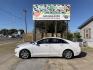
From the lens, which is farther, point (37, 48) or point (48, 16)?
point (48, 16)

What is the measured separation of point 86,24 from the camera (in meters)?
35.0

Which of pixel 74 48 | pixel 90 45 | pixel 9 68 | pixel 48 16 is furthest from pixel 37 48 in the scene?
pixel 48 16

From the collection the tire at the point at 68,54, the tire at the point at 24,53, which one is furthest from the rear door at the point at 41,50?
the tire at the point at 68,54

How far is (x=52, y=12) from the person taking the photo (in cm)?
3509

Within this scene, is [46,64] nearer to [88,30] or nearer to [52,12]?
[88,30]

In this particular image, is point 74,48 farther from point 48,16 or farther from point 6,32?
point 6,32

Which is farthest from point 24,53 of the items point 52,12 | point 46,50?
point 52,12

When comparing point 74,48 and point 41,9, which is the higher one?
point 41,9

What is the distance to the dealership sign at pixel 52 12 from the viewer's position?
35.0m

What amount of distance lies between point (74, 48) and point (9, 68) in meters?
6.21

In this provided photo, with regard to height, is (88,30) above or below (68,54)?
above

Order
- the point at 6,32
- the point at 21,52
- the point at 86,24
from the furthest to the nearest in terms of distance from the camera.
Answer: the point at 6,32
the point at 86,24
the point at 21,52

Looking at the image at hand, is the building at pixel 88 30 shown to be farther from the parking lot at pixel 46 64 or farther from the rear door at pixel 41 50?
the parking lot at pixel 46 64

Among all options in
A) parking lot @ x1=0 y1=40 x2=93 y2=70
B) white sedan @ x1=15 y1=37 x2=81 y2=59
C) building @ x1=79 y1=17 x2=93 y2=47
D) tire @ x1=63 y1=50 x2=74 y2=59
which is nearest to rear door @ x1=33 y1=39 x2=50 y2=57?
white sedan @ x1=15 y1=37 x2=81 y2=59
